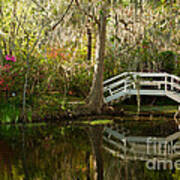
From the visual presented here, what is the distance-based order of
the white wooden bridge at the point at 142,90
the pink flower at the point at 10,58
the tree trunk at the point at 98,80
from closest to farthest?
the pink flower at the point at 10,58
the tree trunk at the point at 98,80
the white wooden bridge at the point at 142,90

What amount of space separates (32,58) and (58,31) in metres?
2.51

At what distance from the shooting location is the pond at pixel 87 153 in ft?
22.5

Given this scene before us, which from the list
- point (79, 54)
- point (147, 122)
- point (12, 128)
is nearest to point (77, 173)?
point (12, 128)

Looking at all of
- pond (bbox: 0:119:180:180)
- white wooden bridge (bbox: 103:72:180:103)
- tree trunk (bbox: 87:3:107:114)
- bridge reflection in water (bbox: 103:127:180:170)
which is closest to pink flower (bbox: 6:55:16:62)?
pond (bbox: 0:119:180:180)

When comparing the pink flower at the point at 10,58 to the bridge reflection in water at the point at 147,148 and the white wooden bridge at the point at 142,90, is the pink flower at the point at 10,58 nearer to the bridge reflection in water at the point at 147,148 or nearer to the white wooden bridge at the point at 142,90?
the white wooden bridge at the point at 142,90

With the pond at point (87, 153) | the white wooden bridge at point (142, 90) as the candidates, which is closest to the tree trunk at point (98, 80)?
the white wooden bridge at point (142, 90)

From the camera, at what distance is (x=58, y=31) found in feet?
58.2

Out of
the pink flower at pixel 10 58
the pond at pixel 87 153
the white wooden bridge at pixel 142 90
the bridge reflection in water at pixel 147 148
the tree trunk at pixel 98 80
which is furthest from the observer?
the white wooden bridge at pixel 142 90

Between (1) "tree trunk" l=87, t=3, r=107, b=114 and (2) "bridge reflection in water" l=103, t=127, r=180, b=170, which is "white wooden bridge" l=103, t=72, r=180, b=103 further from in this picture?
(2) "bridge reflection in water" l=103, t=127, r=180, b=170

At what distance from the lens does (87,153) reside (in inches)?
338

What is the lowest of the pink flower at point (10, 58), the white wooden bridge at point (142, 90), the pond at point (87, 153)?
the pond at point (87, 153)

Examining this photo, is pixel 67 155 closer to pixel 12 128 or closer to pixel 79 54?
pixel 12 128

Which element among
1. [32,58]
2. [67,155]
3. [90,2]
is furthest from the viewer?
[90,2]

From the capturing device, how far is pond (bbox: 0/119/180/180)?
6867 mm
